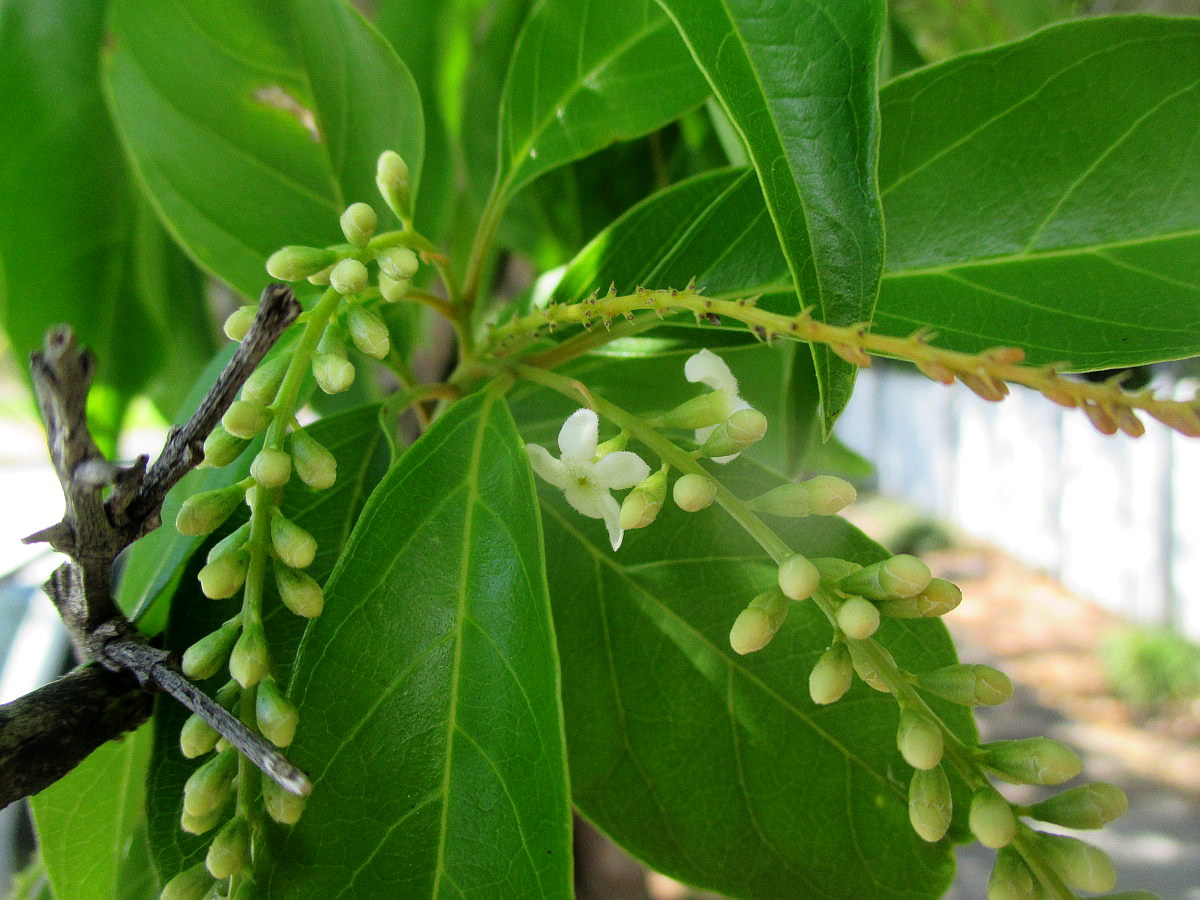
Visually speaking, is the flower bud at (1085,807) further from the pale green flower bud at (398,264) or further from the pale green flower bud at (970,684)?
the pale green flower bud at (398,264)

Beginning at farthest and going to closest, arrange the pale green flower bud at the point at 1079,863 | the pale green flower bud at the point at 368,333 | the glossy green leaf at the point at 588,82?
the glossy green leaf at the point at 588,82, the pale green flower bud at the point at 368,333, the pale green flower bud at the point at 1079,863

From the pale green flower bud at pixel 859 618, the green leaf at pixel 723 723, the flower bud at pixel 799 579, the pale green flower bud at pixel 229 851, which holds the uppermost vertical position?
the pale green flower bud at pixel 229 851

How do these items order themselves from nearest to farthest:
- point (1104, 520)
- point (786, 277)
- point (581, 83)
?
point (786, 277), point (581, 83), point (1104, 520)

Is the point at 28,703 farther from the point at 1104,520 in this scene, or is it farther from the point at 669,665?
the point at 1104,520

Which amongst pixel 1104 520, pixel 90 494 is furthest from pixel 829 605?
pixel 1104 520

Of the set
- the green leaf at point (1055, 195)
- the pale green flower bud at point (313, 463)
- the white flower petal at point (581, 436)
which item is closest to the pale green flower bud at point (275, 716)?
the pale green flower bud at point (313, 463)

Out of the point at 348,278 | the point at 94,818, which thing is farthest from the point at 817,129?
the point at 94,818
